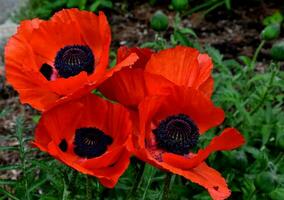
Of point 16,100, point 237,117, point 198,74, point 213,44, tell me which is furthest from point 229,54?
point 198,74

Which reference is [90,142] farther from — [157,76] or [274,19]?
[274,19]

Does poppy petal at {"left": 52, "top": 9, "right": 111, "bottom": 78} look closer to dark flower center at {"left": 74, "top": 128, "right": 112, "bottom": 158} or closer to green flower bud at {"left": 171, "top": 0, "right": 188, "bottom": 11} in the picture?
dark flower center at {"left": 74, "top": 128, "right": 112, "bottom": 158}

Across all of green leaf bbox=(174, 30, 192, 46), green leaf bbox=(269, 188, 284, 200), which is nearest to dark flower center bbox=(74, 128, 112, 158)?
green leaf bbox=(269, 188, 284, 200)

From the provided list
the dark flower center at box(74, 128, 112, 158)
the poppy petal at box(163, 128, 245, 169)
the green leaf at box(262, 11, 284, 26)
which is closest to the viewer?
the poppy petal at box(163, 128, 245, 169)

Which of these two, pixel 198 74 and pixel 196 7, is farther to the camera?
pixel 196 7

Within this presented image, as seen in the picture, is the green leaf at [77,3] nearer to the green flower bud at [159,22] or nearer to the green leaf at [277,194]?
the green flower bud at [159,22]

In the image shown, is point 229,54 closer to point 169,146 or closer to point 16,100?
point 16,100
